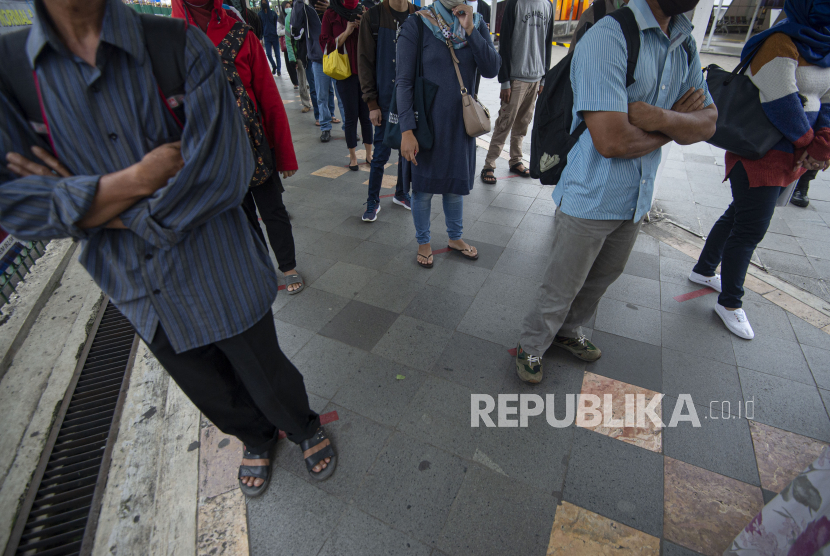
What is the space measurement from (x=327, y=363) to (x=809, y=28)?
132 inches

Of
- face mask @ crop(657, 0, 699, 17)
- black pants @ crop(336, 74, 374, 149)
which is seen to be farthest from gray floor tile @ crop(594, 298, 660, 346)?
black pants @ crop(336, 74, 374, 149)

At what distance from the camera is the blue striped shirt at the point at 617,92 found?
5.27 ft

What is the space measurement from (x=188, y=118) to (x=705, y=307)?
3442 millimetres

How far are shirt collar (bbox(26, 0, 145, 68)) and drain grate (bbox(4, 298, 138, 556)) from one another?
1.92 meters

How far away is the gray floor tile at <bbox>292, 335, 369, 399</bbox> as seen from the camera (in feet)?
7.73

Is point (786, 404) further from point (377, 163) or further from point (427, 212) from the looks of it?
point (377, 163)

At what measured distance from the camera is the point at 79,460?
6.75ft

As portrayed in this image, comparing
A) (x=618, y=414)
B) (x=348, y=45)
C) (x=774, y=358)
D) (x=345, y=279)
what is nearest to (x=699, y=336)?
(x=774, y=358)

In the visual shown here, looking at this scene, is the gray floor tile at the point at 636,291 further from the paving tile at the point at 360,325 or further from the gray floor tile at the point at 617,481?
the paving tile at the point at 360,325

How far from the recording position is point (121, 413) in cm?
228

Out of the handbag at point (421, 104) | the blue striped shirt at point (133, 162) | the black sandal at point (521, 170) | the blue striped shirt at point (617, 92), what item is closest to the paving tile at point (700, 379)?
the blue striped shirt at point (617, 92)

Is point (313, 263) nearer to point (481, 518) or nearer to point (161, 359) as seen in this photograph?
point (161, 359)

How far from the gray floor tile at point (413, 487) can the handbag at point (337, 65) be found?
386cm

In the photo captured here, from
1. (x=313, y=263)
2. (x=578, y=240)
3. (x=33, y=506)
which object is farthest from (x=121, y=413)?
(x=578, y=240)
